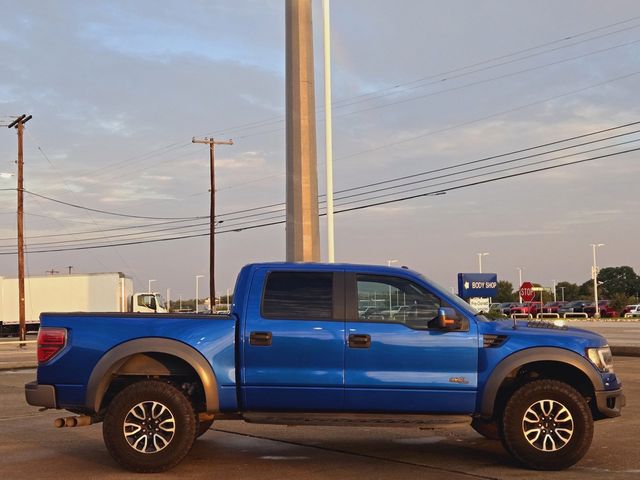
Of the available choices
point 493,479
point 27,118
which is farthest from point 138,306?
point 493,479

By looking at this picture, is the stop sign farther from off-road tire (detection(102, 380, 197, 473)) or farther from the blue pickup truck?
off-road tire (detection(102, 380, 197, 473))

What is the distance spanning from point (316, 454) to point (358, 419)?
3.84 feet

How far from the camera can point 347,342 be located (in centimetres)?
771

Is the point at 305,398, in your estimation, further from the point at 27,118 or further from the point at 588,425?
the point at 27,118

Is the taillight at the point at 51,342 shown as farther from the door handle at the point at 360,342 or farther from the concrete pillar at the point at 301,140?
the concrete pillar at the point at 301,140

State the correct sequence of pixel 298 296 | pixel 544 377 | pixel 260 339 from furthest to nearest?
1. pixel 544 377
2. pixel 298 296
3. pixel 260 339

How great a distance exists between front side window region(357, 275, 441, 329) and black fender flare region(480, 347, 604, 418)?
0.80 m

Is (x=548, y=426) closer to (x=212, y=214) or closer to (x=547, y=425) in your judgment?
(x=547, y=425)

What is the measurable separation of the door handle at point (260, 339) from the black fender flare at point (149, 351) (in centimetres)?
48

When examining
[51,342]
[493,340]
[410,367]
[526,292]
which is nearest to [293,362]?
[410,367]

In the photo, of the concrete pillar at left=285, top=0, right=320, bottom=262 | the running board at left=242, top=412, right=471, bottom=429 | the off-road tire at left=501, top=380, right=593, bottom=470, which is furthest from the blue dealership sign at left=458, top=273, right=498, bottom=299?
the running board at left=242, top=412, right=471, bottom=429

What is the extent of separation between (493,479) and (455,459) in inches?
42.2

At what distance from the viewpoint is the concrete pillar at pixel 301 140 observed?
21.6 metres

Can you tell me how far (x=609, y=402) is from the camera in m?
7.87
